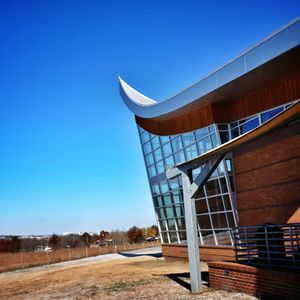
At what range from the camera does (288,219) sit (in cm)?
1602

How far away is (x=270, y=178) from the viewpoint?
56.4 ft

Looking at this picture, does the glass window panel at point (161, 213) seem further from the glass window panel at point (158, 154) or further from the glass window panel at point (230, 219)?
the glass window panel at point (230, 219)

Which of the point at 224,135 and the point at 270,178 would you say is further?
the point at 224,135

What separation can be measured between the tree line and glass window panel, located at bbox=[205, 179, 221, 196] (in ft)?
202

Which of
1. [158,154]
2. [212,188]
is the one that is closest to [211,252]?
[212,188]

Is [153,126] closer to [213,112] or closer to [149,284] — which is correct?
[213,112]

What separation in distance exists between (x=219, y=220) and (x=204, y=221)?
1729 mm

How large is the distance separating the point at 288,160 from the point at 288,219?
2440 millimetres

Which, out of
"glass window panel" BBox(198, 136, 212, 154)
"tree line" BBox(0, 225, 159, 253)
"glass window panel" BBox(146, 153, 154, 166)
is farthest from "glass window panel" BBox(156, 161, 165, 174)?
"tree line" BBox(0, 225, 159, 253)

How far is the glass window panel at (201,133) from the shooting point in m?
21.6

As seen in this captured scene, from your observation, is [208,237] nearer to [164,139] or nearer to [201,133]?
[201,133]

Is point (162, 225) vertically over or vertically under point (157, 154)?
under

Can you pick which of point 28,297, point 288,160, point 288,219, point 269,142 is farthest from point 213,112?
point 28,297

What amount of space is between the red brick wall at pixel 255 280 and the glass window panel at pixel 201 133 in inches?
397
